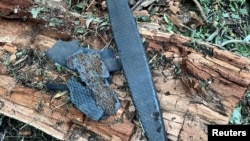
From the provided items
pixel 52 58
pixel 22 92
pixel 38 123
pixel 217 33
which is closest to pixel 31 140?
pixel 38 123

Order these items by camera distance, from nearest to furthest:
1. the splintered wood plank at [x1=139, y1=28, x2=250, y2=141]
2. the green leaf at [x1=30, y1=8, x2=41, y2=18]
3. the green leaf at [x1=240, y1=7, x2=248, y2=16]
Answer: the splintered wood plank at [x1=139, y1=28, x2=250, y2=141], the green leaf at [x1=30, y1=8, x2=41, y2=18], the green leaf at [x1=240, y1=7, x2=248, y2=16]

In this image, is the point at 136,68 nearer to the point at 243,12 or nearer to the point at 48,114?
the point at 48,114

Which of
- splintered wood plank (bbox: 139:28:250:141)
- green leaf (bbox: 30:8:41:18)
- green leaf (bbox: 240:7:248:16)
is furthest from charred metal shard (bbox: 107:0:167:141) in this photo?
green leaf (bbox: 240:7:248:16)

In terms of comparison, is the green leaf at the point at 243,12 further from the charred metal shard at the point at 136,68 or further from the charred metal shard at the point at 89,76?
the charred metal shard at the point at 89,76

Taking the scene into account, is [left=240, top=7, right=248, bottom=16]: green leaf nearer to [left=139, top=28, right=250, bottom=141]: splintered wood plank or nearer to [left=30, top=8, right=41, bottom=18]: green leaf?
[left=139, top=28, right=250, bottom=141]: splintered wood plank

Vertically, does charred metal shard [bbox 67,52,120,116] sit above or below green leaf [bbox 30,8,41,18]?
below

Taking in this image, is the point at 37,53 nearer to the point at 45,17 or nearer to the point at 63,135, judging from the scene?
Answer: the point at 45,17

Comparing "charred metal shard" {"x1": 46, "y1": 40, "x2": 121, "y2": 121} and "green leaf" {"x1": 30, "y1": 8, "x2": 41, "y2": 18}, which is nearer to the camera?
"charred metal shard" {"x1": 46, "y1": 40, "x2": 121, "y2": 121}

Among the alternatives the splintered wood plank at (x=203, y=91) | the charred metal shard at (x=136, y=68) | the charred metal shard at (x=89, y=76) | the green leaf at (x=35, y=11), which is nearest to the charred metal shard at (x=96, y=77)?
the charred metal shard at (x=89, y=76)
